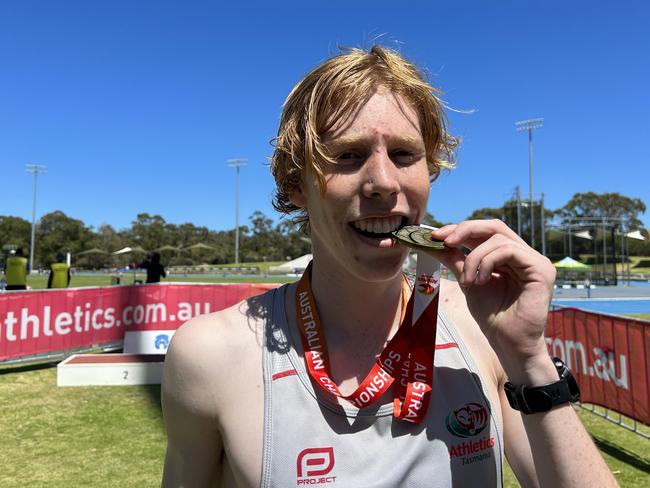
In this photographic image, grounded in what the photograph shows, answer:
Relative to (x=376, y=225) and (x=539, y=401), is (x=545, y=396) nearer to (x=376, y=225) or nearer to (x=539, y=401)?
(x=539, y=401)

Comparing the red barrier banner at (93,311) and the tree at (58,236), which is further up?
the tree at (58,236)

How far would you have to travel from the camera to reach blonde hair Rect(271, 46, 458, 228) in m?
1.40

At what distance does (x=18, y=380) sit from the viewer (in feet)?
26.5

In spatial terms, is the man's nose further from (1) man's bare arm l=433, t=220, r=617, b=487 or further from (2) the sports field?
(2) the sports field

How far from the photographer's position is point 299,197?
1635mm

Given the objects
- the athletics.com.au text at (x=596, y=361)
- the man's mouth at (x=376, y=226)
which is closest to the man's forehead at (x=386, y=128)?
the man's mouth at (x=376, y=226)

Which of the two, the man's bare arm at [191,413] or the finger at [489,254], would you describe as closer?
the finger at [489,254]

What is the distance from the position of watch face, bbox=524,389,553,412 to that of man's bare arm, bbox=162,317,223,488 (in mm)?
883

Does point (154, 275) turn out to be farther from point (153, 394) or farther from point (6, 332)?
point (153, 394)

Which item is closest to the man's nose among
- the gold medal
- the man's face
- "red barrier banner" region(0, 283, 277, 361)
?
the man's face

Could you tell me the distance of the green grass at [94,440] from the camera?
4.53m

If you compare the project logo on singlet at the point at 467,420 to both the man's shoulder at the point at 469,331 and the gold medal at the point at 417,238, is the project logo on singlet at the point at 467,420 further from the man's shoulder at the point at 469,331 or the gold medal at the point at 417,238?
the gold medal at the point at 417,238

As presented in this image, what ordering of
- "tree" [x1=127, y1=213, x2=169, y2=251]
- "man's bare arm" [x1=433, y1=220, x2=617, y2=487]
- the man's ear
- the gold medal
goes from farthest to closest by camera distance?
1. "tree" [x1=127, y1=213, x2=169, y2=251]
2. the man's ear
3. the gold medal
4. "man's bare arm" [x1=433, y1=220, x2=617, y2=487]

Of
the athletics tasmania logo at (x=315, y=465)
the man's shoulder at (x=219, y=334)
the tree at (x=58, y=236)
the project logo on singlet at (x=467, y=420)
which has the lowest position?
the athletics tasmania logo at (x=315, y=465)
